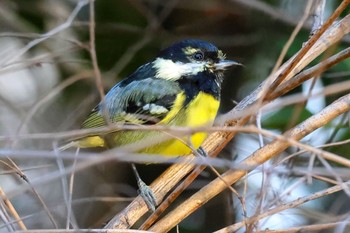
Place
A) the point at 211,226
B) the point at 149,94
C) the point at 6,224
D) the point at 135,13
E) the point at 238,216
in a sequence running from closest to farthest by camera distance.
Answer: the point at 6,224 → the point at 149,94 → the point at 238,216 → the point at 211,226 → the point at 135,13

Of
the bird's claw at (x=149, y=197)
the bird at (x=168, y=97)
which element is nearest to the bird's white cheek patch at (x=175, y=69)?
the bird at (x=168, y=97)

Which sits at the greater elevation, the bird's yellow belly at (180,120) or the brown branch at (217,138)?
the bird's yellow belly at (180,120)

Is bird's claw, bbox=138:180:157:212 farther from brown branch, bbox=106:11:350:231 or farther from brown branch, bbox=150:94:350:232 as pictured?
brown branch, bbox=150:94:350:232

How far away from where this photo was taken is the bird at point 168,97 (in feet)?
7.54

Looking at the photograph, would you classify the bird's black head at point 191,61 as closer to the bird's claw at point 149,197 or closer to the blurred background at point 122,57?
the blurred background at point 122,57

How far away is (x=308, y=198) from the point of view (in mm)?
1536

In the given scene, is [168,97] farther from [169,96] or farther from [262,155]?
[262,155]

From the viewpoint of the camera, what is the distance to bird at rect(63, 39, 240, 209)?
2297 mm

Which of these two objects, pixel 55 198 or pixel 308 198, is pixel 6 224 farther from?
pixel 55 198

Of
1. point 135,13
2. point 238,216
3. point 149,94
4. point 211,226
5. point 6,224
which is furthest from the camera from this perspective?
point 135,13

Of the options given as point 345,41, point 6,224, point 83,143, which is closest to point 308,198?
point 6,224

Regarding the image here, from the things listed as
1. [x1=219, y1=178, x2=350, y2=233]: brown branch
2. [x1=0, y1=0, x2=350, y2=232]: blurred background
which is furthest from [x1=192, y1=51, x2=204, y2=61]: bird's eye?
[x1=219, y1=178, x2=350, y2=233]: brown branch

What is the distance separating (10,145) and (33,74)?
1823 millimetres

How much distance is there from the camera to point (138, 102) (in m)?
2.39
